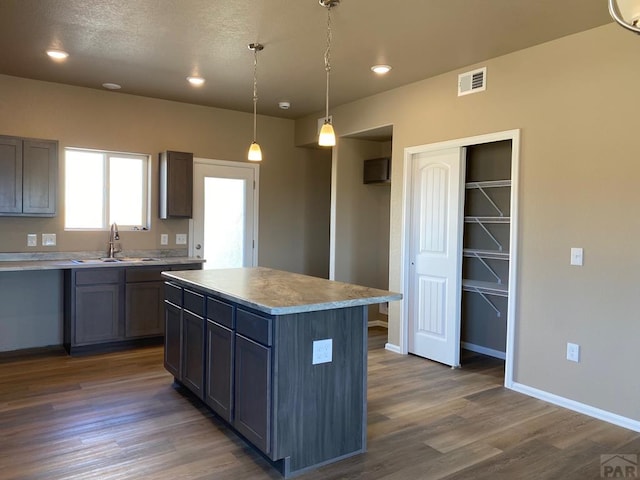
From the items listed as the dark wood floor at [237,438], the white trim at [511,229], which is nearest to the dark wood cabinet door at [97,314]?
the dark wood floor at [237,438]

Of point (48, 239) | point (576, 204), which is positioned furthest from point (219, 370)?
point (48, 239)

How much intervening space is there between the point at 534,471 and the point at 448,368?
6.11ft

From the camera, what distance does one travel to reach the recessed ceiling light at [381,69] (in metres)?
4.27

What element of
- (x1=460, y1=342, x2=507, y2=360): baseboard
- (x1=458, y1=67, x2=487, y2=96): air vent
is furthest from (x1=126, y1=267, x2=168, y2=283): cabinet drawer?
(x1=458, y1=67, x2=487, y2=96): air vent

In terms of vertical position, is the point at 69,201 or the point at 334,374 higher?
the point at 69,201

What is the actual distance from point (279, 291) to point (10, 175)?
10.7 ft

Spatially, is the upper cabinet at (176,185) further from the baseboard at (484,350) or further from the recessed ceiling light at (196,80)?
the baseboard at (484,350)

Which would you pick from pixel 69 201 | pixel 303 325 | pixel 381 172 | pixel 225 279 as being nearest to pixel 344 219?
pixel 381 172

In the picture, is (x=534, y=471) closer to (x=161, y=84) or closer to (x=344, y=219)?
(x=344, y=219)

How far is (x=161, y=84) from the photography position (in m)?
4.94

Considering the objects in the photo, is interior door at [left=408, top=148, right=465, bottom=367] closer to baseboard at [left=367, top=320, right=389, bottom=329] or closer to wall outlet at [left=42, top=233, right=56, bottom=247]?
baseboard at [left=367, top=320, right=389, bottom=329]

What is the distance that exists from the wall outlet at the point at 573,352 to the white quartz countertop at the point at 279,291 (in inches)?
65.3

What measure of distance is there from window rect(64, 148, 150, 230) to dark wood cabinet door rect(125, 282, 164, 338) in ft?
2.77

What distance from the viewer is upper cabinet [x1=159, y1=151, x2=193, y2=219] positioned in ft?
17.8
